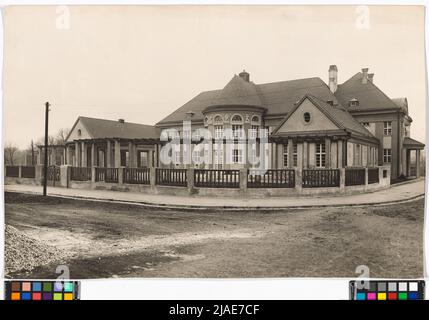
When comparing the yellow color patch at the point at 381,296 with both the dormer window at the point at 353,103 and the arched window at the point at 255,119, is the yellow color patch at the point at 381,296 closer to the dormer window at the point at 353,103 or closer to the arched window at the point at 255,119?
the arched window at the point at 255,119

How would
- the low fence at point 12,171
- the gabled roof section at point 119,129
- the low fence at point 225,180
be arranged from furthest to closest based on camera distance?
the low fence at point 225,180 < the gabled roof section at point 119,129 < the low fence at point 12,171

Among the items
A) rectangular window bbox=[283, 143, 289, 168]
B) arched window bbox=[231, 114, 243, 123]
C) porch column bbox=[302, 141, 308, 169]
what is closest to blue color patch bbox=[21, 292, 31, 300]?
arched window bbox=[231, 114, 243, 123]

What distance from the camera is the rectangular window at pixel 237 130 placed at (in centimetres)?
759

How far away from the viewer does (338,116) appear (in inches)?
342

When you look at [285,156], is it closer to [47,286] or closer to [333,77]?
[333,77]

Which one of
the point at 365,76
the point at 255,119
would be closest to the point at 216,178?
the point at 255,119

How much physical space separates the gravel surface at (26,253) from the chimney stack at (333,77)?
584 centimetres

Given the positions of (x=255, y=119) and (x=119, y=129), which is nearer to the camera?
(x=119, y=129)

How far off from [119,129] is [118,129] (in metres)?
0.03

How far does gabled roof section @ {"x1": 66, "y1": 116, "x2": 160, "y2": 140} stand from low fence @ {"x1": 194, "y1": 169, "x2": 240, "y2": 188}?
69.9 inches

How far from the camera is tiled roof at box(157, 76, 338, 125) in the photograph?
6449mm

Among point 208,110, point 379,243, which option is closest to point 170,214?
point 208,110

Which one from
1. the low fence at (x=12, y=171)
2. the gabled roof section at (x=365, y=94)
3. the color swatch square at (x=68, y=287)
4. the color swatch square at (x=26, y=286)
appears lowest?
the color swatch square at (x=68, y=287)

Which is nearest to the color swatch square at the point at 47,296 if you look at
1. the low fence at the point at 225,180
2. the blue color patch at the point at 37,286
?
the blue color patch at the point at 37,286
